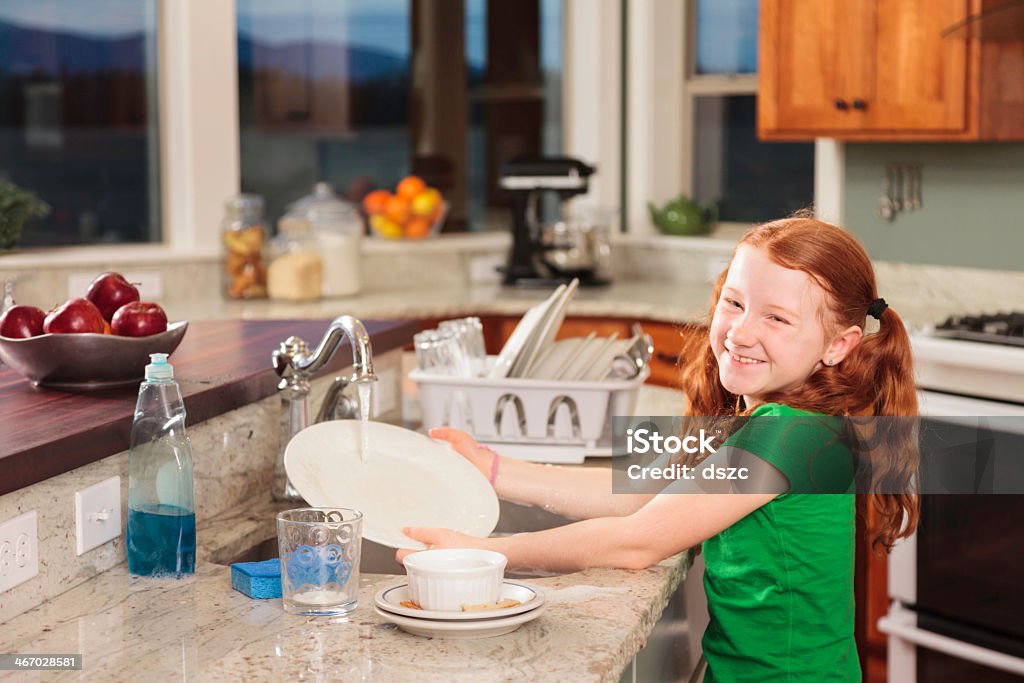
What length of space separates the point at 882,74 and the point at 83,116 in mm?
2481

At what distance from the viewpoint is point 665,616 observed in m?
1.79

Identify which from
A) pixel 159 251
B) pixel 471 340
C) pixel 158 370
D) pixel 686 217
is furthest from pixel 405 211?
pixel 158 370

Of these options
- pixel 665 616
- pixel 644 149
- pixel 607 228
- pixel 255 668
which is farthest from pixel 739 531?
pixel 644 149

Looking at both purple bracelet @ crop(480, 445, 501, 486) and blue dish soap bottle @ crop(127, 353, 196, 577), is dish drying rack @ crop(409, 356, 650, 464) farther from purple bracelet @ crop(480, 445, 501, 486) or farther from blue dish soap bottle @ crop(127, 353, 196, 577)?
blue dish soap bottle @ crop(127, 353, 196, 577)

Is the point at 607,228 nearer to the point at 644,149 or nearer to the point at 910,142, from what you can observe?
the point at 644,149

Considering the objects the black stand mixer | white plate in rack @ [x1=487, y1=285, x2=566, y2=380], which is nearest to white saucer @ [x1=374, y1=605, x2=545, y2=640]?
white plate in rack @ [x1=487, y1=285, x2=566, y2=380]

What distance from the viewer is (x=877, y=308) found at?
161 cm

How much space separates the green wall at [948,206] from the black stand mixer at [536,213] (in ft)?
2.88

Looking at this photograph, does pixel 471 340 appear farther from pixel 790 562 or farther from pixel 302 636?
pixel 302 636

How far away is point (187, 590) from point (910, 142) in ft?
9.64

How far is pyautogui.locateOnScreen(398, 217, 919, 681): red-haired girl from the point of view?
1.55 metres

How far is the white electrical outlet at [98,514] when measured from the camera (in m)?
1.48

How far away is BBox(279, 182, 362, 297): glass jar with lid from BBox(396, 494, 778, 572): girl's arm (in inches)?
103

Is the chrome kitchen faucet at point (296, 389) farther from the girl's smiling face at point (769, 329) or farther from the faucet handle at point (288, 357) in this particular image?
the girl's smiling face at point (769, 329)
